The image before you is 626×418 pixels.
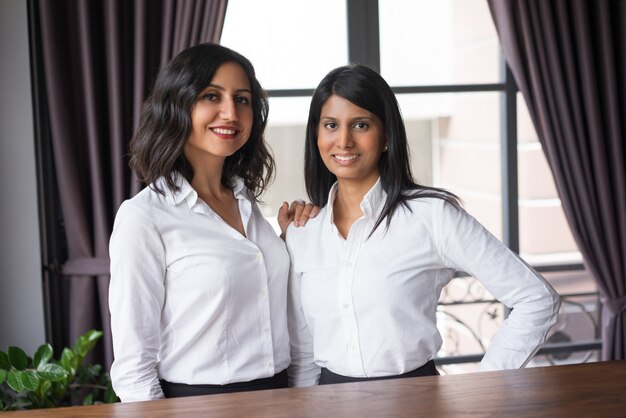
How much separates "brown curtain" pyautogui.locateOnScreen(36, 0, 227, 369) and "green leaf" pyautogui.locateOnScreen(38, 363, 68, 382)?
49 cm

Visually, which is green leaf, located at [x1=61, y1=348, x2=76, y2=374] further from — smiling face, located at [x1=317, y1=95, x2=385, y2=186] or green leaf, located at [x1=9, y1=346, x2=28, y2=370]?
smiling face, located at [x1=317, y1=95, x2=385, y2=186]

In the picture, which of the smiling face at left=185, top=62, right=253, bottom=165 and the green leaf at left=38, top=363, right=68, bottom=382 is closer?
the smiling face at left=185, top=62, right=253, bottom=165

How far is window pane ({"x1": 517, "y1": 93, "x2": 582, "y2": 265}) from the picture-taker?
3615 mm

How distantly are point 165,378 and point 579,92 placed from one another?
2311mm

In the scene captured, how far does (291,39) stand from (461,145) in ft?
3.03

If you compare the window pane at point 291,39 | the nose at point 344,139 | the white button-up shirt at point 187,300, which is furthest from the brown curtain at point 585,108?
the white button-up shirt at point 187,300

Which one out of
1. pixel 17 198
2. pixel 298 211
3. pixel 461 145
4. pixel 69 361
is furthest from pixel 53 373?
pixel 461 145

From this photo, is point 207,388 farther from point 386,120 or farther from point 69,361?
point 69,361

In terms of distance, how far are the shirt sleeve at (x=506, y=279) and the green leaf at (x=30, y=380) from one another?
4.61 feet

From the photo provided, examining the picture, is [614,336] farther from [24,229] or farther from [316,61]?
[24,229]

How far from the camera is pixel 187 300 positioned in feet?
6.30

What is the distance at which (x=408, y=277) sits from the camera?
6.41 feet

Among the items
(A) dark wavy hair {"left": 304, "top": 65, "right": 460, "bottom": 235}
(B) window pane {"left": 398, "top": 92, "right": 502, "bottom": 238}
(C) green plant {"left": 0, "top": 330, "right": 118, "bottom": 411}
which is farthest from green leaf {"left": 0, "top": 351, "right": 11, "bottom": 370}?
(B) window pane {"left": 398, "top": 92, "right": 502, "bottom": 238}

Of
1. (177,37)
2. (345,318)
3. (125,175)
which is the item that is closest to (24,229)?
(125,175)
